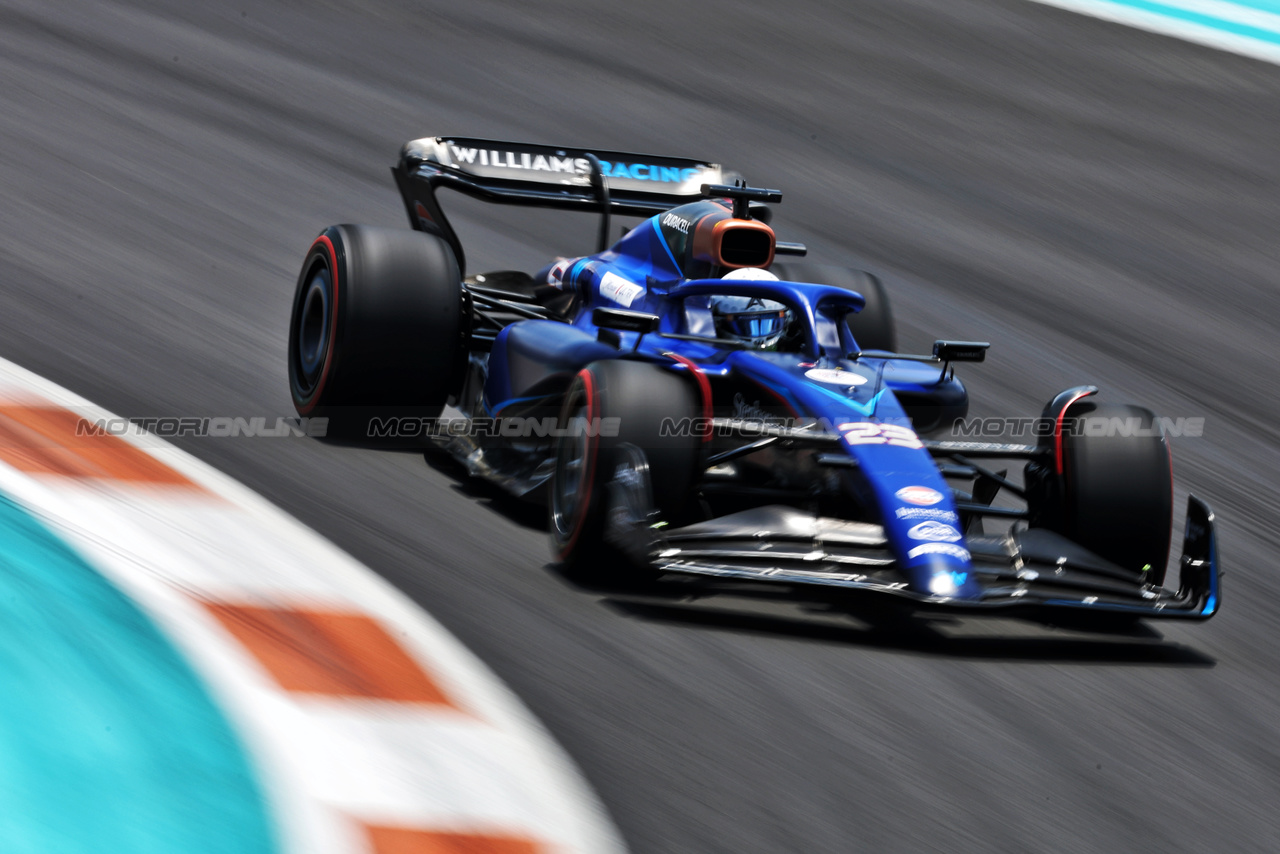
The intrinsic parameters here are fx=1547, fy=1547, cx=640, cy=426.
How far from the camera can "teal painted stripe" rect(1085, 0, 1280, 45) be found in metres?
12.8

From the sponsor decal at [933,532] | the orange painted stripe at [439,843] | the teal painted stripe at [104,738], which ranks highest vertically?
the sponsor decal at [933,532]

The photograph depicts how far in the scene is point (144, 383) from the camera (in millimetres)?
6199

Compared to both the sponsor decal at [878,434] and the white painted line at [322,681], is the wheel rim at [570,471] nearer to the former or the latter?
the white painted line at [322,681]

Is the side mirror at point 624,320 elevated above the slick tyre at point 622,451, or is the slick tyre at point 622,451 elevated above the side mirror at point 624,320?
the side mirror at point 624,320

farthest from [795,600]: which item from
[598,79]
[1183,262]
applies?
[598,79]

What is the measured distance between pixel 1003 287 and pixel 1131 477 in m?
4.32

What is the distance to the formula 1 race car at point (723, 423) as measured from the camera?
453cm

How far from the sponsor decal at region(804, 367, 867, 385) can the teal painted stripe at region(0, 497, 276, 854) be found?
7.44ft

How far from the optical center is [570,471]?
496 cm

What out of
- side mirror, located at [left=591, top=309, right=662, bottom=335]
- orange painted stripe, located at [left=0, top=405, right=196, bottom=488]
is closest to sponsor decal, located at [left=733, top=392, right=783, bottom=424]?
side mirror, located at [left=591, top=309, right=662, bottom=335]

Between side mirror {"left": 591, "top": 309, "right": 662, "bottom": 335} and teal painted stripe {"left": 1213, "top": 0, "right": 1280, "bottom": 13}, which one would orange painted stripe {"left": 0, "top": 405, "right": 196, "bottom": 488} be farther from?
teal painted stripe {"left": 1213, "top": 0, "right": 1280, "bottom": 13}

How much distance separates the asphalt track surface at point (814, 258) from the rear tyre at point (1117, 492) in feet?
0.98

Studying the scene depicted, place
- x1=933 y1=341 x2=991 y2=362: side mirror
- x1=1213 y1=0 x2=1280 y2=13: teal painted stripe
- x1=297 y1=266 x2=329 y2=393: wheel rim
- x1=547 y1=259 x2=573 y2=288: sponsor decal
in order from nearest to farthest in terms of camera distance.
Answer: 1. x1=933 y1=341 x2=991 y2=362: side mirror
2. x1=297 y1=266 x2=329 y2=393: wheel rim
3. x1=547 y1=259 x2=573 y2=288: sponsor decal
4. x1=1213 y1=0 x2=1280 y2=13: teal painted stripe

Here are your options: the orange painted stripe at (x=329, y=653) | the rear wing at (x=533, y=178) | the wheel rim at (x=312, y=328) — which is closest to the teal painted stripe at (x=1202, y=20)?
the rear wing at (x=533, y=178)
